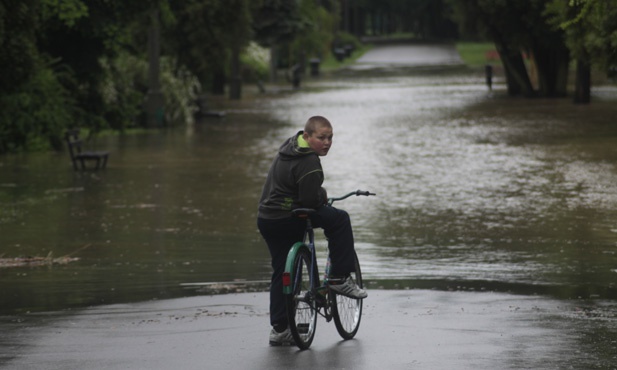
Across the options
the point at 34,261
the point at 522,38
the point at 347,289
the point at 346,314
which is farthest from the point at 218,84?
the point at 347,289

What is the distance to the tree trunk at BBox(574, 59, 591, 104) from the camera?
→ 41219mm

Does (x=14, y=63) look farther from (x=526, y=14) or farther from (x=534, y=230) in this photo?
(x=526, y=14)

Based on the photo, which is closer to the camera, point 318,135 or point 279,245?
point 318,135

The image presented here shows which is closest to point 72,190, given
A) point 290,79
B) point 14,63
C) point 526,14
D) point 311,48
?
point 14,63

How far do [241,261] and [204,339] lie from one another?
4724 millimetres

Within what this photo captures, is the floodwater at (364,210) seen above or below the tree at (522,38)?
below

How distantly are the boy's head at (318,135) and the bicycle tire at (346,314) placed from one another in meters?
0.93

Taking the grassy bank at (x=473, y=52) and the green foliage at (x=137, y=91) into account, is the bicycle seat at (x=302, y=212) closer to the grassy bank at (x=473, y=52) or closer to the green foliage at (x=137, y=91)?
the green foliage at (x=137, y=91)

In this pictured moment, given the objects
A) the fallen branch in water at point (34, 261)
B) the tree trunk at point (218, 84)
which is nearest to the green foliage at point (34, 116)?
the fallen branch in water at point (34, 261)

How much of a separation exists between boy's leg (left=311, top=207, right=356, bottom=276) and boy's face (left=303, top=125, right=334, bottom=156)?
40cm

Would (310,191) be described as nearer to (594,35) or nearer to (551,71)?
(594,35)

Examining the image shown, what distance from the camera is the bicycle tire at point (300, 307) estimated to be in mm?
7762

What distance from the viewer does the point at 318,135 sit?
7.89 m

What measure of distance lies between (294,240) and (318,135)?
74cm
